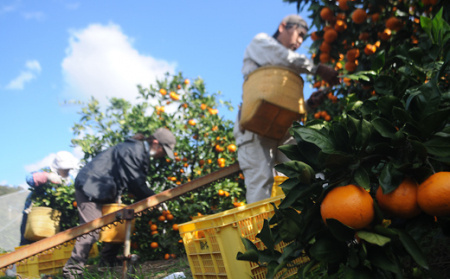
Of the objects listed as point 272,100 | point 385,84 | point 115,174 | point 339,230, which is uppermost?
point 115,174

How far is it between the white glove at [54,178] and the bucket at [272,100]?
3.69 m

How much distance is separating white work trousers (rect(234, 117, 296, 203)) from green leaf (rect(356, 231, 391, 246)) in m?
2.33

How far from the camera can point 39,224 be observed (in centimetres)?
461

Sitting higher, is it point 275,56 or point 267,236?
point 275,56

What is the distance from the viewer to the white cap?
5.51 metres

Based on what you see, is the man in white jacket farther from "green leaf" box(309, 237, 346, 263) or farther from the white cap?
the white cap

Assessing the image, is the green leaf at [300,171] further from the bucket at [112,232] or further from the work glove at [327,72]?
the bucket at [112,232]

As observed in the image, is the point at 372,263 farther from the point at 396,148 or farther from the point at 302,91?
the point at 302,91

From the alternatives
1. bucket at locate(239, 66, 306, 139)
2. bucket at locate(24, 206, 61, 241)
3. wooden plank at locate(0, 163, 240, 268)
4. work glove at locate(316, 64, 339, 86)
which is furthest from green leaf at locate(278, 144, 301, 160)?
bucket at locate(24, 206, 61, 241)

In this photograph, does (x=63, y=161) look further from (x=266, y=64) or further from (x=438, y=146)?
(x=438, y=146)

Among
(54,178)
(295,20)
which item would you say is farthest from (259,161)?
(54,178)

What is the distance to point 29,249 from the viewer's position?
2627 mm

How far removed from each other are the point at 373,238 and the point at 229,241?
92 centimetres

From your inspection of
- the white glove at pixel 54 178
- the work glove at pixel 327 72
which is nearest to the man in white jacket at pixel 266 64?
the work glove at pixel 327 72
